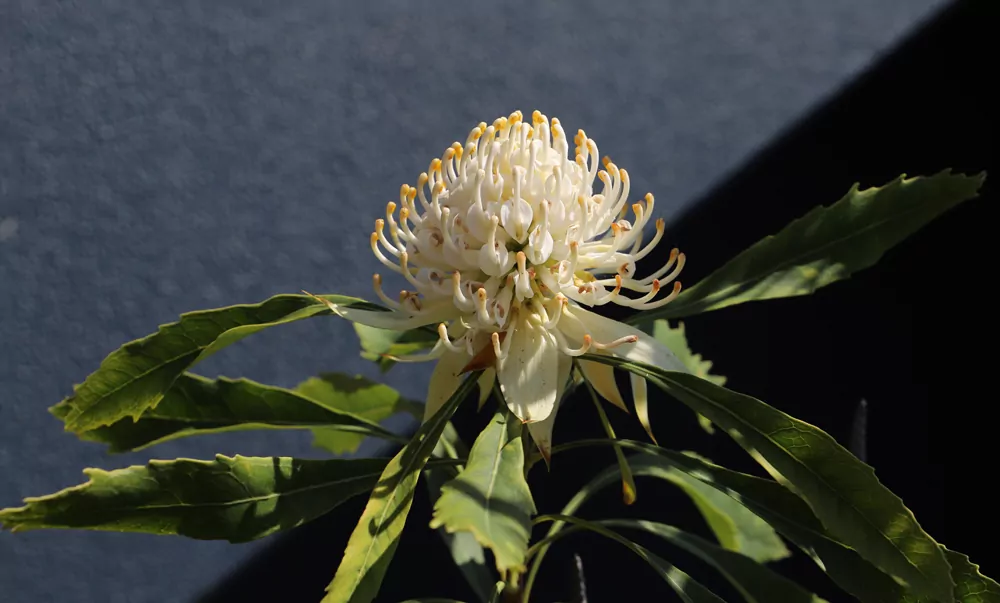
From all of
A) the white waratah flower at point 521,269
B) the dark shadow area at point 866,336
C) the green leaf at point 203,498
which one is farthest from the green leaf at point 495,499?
the dark shadow area at point 866,336

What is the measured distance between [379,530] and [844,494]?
29 centimetres

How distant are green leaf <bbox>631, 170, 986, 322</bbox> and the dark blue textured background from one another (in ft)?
2.25

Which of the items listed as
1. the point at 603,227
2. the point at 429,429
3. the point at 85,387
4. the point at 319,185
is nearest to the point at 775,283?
the point at 603,227

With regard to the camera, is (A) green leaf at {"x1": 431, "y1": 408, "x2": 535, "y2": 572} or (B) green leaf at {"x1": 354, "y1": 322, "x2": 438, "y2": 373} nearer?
(A) green leaf at {"x1": 431, "y1": 408, "x2": 535, "y2": 572}

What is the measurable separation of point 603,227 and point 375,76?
30.3 inches

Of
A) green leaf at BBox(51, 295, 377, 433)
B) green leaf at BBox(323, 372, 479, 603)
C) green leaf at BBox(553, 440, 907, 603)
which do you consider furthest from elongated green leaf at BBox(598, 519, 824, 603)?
green leaf at BBox(51, 295, 377, 433)

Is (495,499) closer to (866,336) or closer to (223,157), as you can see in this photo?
(223,157)

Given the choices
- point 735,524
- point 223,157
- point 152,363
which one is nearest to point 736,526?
point 735,524

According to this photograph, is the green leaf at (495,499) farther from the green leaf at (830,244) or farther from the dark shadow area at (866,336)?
the dark shadow area at (866,336)

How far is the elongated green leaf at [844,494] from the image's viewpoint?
532 mm

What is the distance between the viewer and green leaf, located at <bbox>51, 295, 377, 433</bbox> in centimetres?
61

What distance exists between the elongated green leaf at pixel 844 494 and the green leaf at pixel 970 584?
0.18 feet

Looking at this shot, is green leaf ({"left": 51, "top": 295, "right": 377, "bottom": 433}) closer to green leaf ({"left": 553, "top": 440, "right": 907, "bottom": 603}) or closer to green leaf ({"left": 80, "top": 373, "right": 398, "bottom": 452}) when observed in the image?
green leaf ({"left": 80, "top": 373, "right": 398, "bottom": 452})

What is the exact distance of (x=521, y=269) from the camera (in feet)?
1.94
